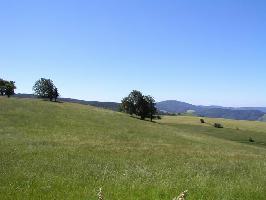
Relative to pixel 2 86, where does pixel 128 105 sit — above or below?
below

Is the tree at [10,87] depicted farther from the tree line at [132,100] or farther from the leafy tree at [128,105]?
the leafy tree at [128,105]

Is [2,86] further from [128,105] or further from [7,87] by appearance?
[128,105]

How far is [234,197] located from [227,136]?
89.4 meters

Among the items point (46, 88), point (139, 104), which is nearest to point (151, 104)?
point (139, 104)

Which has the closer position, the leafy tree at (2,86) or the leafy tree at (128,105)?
the leafy tree at (128,105)

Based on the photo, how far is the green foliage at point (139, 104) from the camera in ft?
404

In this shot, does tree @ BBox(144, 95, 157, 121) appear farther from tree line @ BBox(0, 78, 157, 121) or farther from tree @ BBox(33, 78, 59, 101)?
tree @ BBox(33, 78, 59, 101)

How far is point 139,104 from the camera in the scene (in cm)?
12338

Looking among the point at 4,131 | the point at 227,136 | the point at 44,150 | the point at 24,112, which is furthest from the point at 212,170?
the point at 227,136

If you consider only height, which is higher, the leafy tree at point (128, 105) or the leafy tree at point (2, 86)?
the leafy tree at point (2, 86)

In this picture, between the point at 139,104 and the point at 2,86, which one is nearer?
the point at 139,104

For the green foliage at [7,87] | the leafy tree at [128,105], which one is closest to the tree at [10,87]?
the green foliage at [7,87]

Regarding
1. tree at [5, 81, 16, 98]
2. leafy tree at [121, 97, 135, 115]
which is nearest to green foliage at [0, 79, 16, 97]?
tree at [5, 81, 16, 98]

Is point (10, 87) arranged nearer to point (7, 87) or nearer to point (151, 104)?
point (7, 87)
